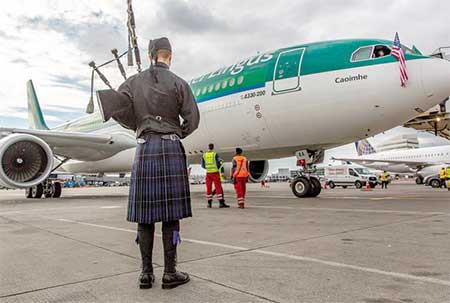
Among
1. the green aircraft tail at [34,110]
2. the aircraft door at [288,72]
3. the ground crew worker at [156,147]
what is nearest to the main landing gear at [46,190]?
the green aircraft tail at [34,110]

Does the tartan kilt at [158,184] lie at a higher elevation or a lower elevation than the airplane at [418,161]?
lower

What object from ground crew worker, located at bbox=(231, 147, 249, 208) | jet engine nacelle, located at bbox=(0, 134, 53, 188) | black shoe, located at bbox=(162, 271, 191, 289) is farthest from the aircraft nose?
jet engine nacelle, located at bbox=(0, 134, 53, 188)

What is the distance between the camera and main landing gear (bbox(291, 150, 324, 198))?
8898 mm

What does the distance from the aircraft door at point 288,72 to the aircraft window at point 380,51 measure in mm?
1558

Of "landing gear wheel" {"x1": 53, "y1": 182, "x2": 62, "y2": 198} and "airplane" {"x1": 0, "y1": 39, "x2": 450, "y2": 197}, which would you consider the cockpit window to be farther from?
"landing gear wheel" {"x1": 53, "y1": 182, "x2": 62, "y2": 198}

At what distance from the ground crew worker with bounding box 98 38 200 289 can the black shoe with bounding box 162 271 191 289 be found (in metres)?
0.08

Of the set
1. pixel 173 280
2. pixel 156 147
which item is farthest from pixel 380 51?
pixel 173 280

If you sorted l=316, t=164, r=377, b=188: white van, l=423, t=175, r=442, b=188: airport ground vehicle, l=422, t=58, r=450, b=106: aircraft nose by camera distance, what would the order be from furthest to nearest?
l=316, t=164, r=377, b=188: white van < l=423, t=175, r=442, b=188: airport ground vehicle < l=422, t=58, r=450, b=106: aircraft nose

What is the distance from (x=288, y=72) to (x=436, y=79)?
293cm

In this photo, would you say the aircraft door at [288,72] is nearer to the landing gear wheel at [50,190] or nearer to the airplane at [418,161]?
the landing gear wheel at [50,190]

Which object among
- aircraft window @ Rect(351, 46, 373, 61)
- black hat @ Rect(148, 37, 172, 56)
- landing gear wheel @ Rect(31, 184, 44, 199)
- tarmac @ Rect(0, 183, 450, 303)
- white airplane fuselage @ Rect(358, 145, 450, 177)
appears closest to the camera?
tarmac @ Rect(0, 183, 450, 303)

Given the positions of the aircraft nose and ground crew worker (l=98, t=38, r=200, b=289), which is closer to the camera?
ground crew worker (l=98, t=38, r=200, b=289)

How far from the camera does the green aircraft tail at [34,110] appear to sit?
1788 cm

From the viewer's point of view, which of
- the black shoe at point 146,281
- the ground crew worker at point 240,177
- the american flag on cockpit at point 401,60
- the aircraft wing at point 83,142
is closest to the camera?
the black shoe at point 146,281
